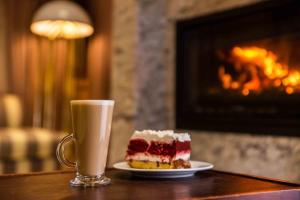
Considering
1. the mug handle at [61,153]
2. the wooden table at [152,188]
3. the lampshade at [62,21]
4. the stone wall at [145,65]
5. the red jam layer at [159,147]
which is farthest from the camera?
the lampshade at [62,21]

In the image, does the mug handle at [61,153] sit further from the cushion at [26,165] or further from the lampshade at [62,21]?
the lampshade at [62,21]

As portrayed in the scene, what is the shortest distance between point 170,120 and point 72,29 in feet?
3.49

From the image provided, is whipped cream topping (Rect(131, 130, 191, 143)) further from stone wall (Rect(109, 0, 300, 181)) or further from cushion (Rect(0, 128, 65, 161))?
cushion (Rect(0, 128, 65, 161))

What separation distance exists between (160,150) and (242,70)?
1358mm

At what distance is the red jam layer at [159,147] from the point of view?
1.14 meters

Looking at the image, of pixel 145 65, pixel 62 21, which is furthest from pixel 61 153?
pixel 62 21

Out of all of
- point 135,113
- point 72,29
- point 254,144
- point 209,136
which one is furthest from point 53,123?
point 254,144

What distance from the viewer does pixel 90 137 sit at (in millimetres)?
986

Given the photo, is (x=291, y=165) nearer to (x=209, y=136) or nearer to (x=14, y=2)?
(x=209, y=136)

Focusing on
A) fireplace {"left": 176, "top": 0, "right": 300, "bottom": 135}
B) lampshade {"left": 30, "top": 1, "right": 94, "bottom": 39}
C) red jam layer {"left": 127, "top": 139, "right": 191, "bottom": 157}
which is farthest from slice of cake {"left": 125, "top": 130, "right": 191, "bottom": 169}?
lampshade {"left": 30, "top": 1, "right": 94, "bottom": 39}

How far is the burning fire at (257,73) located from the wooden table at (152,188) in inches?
43.6

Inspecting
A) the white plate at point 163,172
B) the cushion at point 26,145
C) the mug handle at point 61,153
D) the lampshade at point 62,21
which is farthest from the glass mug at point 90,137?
the lampshade at point 62,21

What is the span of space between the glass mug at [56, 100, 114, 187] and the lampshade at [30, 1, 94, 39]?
2.20 m

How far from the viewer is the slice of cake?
1.14 meters
